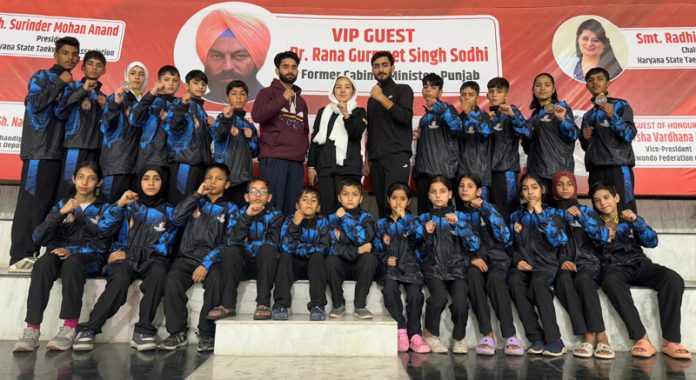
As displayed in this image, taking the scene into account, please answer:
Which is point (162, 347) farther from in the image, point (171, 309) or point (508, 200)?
point (508, 200)

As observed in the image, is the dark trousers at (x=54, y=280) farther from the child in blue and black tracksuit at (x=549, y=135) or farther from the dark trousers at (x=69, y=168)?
the child in blue and black tracksuit at (x=549, y=135)

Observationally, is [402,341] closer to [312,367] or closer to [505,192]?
[312,367]

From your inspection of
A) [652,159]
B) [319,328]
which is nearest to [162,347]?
[319,328]

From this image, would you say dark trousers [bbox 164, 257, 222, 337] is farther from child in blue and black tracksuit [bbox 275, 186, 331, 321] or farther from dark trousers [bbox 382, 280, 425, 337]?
dark trousers [bbox 382, 280, 425, 337]

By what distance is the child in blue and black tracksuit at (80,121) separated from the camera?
15.2 ft

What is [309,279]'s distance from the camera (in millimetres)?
3875

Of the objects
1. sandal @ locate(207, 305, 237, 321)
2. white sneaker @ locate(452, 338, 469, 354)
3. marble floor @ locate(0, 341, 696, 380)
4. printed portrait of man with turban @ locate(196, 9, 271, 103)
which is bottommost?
marble floor @ locate(0, 341, 696, 380)

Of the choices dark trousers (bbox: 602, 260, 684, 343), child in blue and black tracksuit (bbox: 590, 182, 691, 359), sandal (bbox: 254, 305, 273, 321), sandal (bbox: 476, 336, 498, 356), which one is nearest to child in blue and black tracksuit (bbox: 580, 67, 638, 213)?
child in blue and black tracksuit (bbox: 590, 182, 691, 359)

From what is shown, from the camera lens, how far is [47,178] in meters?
4.61

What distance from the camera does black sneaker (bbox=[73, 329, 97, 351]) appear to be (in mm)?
3510

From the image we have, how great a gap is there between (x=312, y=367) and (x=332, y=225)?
4.64 feet

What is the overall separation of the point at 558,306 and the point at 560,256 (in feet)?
1.35

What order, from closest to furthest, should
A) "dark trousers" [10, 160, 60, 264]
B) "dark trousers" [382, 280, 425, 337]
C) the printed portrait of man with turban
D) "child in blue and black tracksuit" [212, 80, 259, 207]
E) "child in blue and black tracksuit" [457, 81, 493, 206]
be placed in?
"dark trousers" [382, 280, 425, 337], "dark trousers" [10, 160, 60, 264], "child in blue and black tracksuit" [212, 80, 259, 207], "child in blue and black tracksuit" [457, 81, 493, 206], the printed portrait of man with turban

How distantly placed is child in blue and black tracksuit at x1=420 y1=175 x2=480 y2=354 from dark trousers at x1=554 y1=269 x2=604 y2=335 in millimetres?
695
